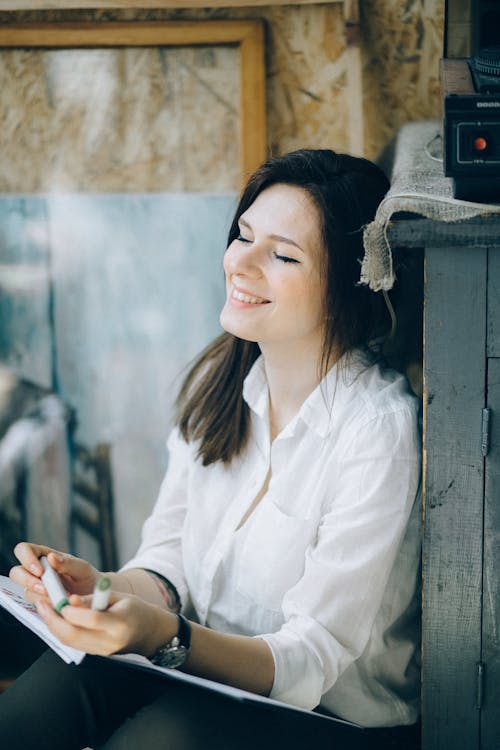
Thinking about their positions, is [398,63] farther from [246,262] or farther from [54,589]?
[54,589]

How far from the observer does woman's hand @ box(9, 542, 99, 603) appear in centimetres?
129

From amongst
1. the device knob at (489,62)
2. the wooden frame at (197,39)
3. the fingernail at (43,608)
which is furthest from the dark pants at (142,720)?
the wooden frame at (197,39)

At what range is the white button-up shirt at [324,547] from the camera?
128 centimetres

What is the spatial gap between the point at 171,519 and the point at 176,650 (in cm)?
46

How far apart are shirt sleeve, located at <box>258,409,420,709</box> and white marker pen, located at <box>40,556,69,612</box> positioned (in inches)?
13.1

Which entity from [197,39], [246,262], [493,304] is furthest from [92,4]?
[493,304]

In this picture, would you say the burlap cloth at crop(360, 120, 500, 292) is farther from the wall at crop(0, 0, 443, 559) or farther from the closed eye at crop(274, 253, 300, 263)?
the wall at crop(0, 0, 443, 559)

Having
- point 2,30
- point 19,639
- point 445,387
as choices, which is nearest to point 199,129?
point 2,30

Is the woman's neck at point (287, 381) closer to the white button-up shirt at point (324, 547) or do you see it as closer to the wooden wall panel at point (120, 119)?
the white button-up shirt at point (324, 547)

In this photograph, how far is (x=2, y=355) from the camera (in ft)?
6.76

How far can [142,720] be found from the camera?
1.27 m

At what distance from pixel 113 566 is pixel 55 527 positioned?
17 cm

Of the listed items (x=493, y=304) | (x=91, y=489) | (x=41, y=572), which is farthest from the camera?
(x=91, y=489)

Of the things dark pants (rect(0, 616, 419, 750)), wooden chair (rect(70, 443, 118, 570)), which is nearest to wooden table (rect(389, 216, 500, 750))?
dark pants (rect(0, 616, 419, 750))
